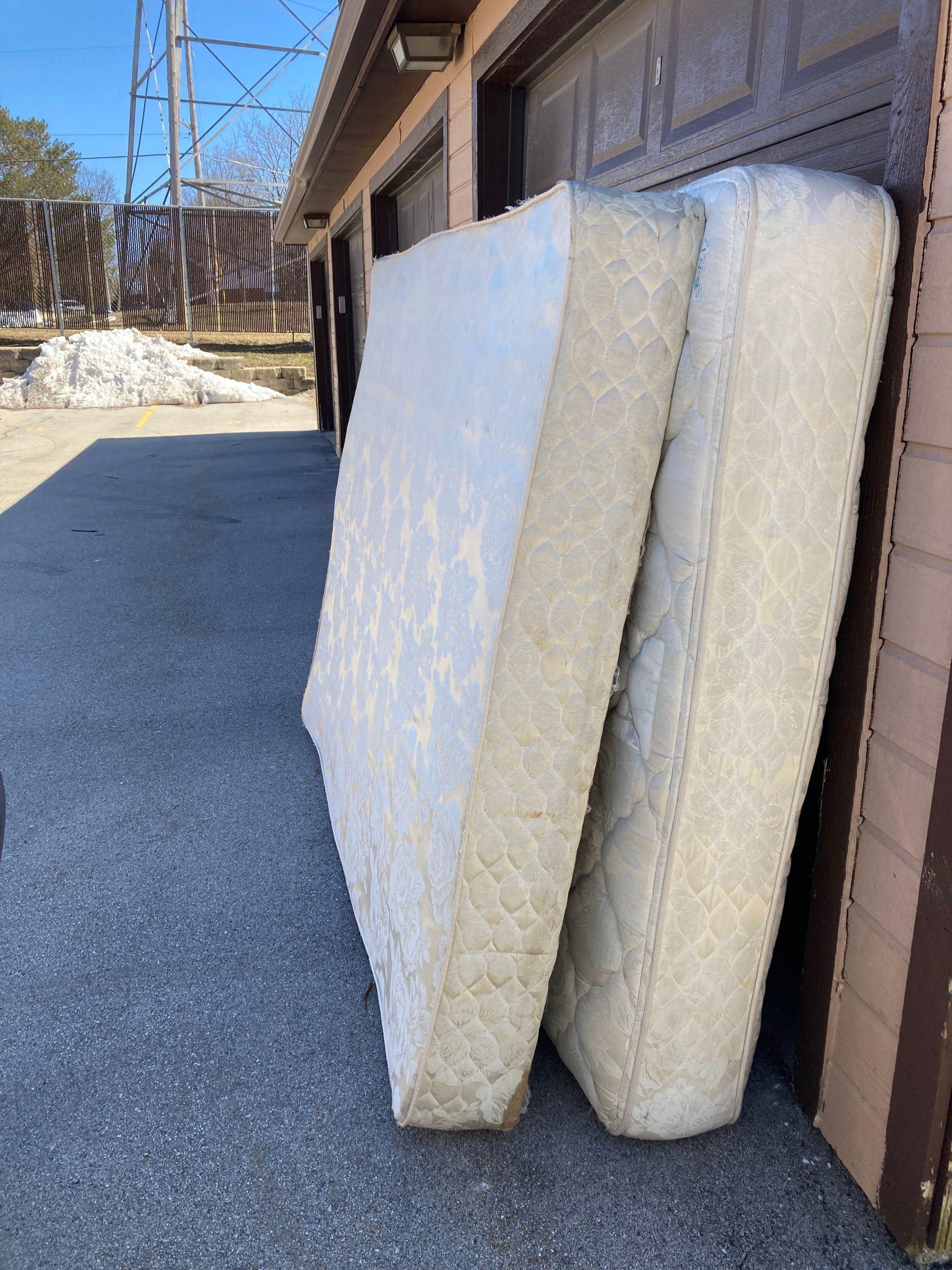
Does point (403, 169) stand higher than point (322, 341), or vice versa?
point (403, 169)

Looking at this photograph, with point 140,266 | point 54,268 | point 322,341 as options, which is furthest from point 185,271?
point 322,341

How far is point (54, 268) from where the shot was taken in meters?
19.3

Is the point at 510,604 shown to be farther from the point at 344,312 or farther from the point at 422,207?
the point at 344,312

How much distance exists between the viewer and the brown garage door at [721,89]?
1.61 meters

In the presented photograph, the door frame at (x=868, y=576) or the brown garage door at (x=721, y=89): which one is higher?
the brown garage door at (x=721, y=89)

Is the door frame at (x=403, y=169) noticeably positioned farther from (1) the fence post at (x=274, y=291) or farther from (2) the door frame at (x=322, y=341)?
(1) the fence post at (x=274, y=291)

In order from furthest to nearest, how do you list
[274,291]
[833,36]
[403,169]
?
[274,291], [403,169], [833,36]

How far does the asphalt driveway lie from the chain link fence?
18.5 m

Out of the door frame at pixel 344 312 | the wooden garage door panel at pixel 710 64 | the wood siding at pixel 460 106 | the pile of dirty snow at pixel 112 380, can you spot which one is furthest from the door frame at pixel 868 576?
the pile of dirty snow at pixel 112 380

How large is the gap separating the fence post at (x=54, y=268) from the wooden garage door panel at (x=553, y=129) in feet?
60.9

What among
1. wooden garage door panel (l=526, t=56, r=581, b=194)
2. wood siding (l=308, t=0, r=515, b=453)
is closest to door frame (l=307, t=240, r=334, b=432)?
wood siding (l=308, t=0, r=515, b=453)

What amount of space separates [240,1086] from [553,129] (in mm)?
3170

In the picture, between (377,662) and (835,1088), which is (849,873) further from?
(377,662)

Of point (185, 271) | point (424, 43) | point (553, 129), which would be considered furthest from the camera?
point (185, 271)
